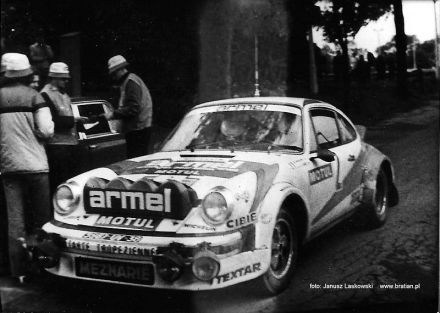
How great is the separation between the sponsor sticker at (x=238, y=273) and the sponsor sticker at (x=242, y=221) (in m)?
0.27

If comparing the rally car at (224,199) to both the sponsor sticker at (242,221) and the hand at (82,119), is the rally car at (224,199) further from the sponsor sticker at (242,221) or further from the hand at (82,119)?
the hand at (82,119)

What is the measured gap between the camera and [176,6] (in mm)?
3941

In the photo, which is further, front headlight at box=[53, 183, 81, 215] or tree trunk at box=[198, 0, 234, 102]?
tree trunk at box=[198, 0, 234, 102]

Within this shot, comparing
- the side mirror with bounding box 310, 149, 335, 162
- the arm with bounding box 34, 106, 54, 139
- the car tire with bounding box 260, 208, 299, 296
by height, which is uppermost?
the arm with bounding box 34, 106, 54, 139

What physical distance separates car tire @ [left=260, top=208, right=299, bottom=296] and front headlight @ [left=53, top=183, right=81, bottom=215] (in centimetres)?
135

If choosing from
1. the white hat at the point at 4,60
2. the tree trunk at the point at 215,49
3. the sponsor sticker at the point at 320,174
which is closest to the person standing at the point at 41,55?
the white hat at the point at 4,60

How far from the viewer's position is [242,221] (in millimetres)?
3021

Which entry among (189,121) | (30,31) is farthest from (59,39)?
(189,121)

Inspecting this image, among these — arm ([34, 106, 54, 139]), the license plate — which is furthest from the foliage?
the license plate

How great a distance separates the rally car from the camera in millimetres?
2959

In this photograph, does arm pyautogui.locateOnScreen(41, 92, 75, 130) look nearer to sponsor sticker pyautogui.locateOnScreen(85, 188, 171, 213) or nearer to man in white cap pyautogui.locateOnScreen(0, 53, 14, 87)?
man in white cap pyautogui.locateOnScreen(0, 53, 14, 87)

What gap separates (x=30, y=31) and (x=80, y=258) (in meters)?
1.80

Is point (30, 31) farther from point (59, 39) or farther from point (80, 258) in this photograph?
point (80, 258)

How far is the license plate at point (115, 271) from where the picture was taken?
2.96 meters
